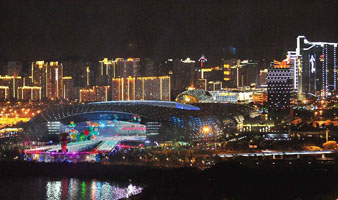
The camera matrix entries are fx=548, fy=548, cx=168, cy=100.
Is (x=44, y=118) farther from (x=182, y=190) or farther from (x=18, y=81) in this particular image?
(x=18, y=81)

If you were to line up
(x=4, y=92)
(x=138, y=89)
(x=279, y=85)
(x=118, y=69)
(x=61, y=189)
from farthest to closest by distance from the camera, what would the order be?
1. (x=4, y=92)
2. (x=118, y=69)
3. (x=138, y=89)
4. (x=279, y=85)
5. (x=61, y=189)

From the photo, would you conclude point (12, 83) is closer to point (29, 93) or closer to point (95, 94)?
point (29, 93)

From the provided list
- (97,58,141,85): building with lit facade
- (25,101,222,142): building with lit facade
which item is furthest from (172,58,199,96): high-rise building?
(25,101,222,142): building with lit facade

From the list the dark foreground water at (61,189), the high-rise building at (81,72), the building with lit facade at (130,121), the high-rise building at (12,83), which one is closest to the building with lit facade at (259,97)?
the high-rise building at (81,72)

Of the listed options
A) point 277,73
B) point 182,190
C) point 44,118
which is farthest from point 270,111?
point 182,190

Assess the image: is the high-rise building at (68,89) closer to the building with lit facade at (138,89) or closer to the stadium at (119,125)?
the building with lit facade at (138,89)

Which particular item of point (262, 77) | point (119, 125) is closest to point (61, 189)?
point (119, 125)
